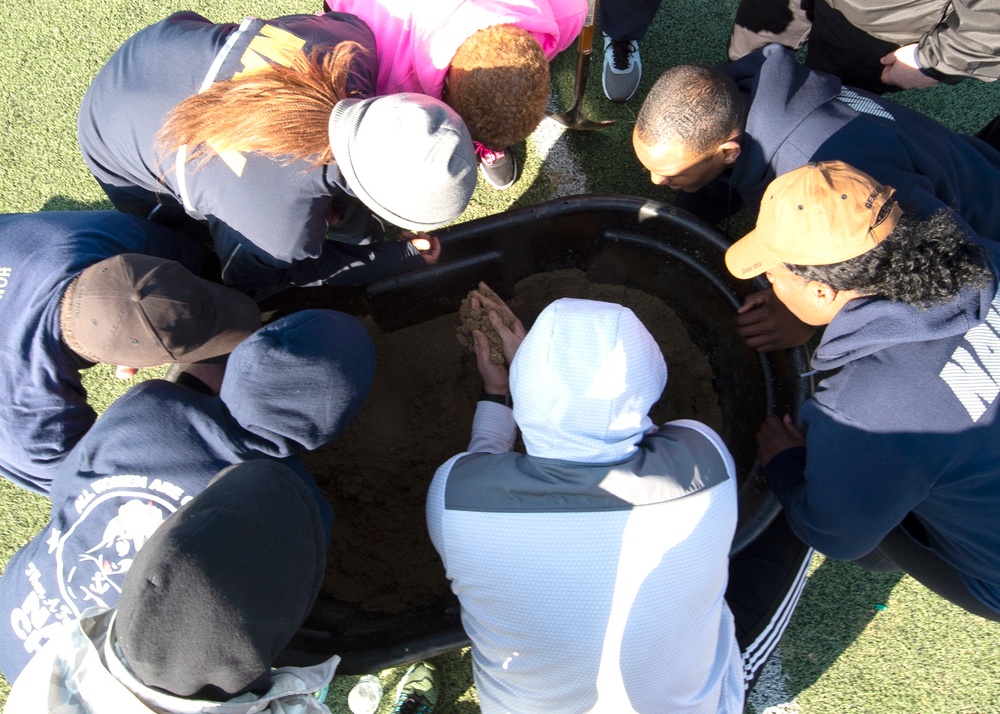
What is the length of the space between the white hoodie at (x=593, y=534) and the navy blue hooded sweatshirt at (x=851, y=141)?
76 centimetres

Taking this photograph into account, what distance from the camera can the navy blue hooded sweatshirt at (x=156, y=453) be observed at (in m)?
1.41

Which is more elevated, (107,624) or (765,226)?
(765,226)

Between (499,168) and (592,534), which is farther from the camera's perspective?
(499,168)

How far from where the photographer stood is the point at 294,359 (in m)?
1.42

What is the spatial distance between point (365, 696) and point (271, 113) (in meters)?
1.89

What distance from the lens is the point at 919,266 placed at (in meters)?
1.33

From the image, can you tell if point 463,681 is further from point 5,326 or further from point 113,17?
point 113,17

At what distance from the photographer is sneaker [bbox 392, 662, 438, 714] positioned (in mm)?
2062

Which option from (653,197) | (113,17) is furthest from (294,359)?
(113,17)

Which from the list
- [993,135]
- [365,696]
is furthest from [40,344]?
[993,135]

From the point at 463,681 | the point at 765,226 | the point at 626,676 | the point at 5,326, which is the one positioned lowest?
the point at 463,681

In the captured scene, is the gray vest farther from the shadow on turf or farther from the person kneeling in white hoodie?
the shadow on turf

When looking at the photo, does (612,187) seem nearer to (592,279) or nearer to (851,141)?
(592,279)

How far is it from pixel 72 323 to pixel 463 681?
1.66m
